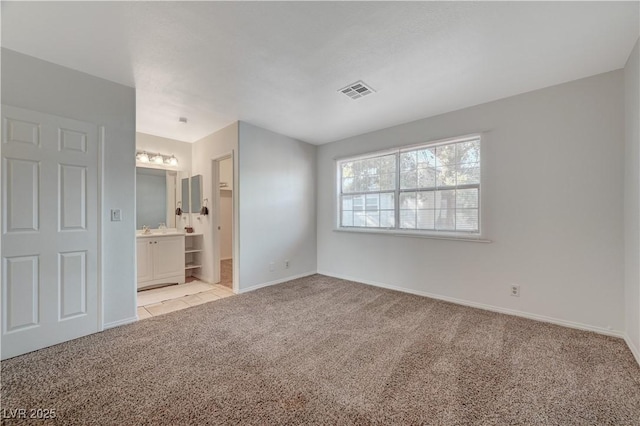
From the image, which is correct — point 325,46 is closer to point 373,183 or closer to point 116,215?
point 373,183

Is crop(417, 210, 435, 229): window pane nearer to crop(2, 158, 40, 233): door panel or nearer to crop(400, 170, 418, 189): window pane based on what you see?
crop(400, 170, 418, 189): window pane

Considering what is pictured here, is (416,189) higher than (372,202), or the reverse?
(416,189)

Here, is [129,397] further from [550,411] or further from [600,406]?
[600,406]

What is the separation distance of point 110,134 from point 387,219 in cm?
370

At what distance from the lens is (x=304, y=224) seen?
15.8ft

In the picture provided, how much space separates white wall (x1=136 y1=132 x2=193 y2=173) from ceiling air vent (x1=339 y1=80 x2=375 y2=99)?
3.36 metres

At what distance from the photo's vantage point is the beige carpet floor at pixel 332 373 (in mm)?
1498

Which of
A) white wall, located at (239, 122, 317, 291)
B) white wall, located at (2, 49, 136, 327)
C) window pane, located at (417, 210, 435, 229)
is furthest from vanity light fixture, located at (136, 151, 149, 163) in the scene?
window pane, located at (417, 210, 435, 229)

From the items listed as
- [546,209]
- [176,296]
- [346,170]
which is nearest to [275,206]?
[346,170]

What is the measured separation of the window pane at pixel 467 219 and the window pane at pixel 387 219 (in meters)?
0.94

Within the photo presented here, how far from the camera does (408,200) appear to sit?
151 inches

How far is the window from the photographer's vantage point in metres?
3.30

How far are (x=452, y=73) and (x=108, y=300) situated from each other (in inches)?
163

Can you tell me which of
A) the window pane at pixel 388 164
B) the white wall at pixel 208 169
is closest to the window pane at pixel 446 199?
the window pane at pixel 388 164
